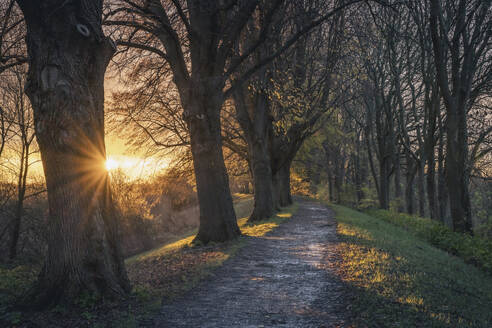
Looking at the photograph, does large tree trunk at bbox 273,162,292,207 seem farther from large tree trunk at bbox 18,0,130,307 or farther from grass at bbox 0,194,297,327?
large tree trunk at bbox 18,0,130,307

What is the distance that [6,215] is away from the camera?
1509 cm

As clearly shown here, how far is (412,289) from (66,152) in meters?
5.41

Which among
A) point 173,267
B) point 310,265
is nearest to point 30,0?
point 173,267

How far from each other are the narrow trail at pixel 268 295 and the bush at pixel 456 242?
3656mm

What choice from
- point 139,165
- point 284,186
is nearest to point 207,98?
point 139,165

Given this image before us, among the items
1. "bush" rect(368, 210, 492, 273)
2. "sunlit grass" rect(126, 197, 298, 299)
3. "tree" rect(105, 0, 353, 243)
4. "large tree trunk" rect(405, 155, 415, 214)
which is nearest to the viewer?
"sunlit grass" rect(126, 197, 298, 299)

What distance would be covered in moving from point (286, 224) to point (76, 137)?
10.7 meters

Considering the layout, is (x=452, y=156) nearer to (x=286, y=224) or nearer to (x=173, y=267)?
(x=286, y=224)

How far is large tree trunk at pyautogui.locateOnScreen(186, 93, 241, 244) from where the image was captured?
32.7 feet

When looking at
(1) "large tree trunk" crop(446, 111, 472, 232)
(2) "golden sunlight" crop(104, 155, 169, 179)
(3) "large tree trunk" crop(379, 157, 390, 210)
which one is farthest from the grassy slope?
(3) "large tree trunk" crop(379, 157, 390, 210)

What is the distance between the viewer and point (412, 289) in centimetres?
479

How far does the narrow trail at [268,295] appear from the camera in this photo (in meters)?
4.17

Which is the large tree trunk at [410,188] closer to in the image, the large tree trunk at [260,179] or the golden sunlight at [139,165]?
the large tree trunk at [260,179]

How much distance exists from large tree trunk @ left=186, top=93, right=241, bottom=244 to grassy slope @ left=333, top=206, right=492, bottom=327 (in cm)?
371
